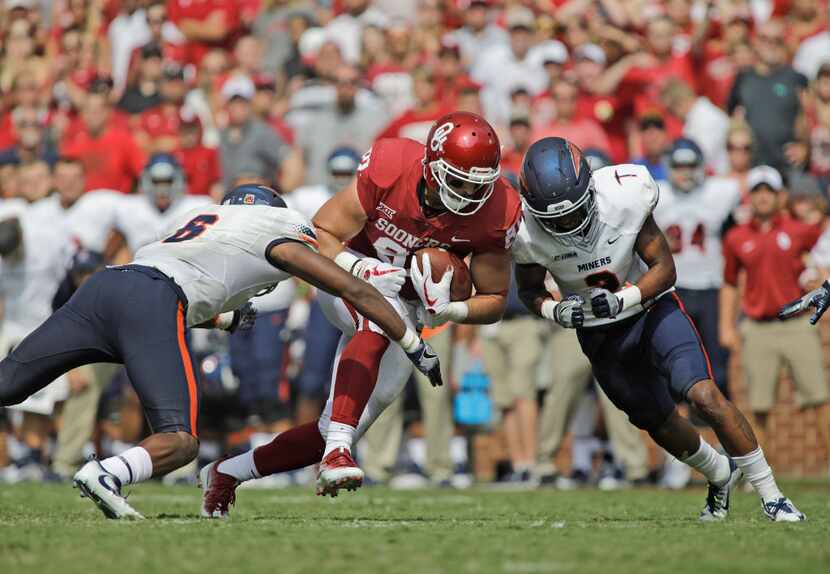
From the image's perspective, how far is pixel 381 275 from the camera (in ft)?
21.6

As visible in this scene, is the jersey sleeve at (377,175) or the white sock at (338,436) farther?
the jersey sleeve at (377,175)

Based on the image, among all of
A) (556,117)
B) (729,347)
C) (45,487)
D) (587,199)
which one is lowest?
(45,487)

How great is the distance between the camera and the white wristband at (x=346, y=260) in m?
6.65

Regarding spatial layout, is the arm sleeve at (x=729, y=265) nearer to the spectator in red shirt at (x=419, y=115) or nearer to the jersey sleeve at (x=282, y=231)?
the spectator in red shirt at (x=419, y=115)

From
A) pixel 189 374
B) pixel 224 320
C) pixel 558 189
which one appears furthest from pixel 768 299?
pixel 189 374

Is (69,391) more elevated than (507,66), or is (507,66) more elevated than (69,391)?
(507,66)

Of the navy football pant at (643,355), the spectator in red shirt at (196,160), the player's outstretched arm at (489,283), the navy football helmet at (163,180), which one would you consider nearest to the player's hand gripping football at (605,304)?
the navy football pant at (643,355)

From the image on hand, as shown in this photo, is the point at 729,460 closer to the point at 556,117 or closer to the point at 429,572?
the point at 429,572

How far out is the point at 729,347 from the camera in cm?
1029

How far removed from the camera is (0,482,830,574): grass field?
4828 mm

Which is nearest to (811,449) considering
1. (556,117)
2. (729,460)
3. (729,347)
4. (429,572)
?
(729,347)

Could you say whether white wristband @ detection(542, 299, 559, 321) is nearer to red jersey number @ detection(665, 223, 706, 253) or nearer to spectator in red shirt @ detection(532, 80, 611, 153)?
red jersey number @ detection(665, 223, 706, 253)

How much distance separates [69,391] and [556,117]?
4415 mm

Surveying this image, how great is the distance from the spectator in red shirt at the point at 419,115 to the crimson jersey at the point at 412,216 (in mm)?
4990
